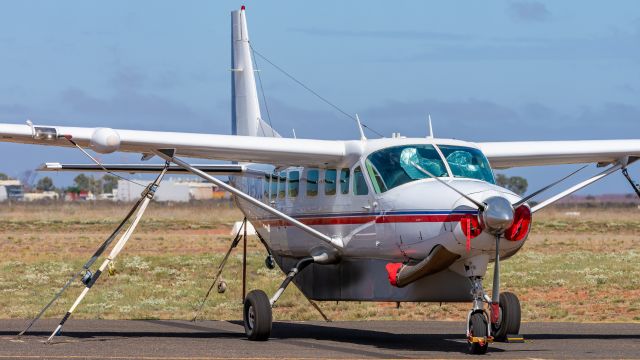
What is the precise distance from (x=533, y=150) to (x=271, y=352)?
6299mm

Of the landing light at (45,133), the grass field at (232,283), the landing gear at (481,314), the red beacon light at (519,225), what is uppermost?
the landing light at (45,133)

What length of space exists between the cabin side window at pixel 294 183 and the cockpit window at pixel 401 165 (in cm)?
258

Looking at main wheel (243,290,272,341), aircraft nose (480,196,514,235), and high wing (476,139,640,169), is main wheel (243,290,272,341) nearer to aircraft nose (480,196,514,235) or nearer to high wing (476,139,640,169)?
aircraft nose (480,196,514,235)

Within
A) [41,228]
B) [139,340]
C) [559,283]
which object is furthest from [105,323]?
[41,228]

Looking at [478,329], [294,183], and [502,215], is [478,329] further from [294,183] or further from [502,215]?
[294,183]

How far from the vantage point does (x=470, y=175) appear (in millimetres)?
16766

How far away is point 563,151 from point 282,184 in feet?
15.3

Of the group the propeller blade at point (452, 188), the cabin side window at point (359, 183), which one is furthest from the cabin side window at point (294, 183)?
the propeller blade at point (452, 188)

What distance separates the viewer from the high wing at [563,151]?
63.1 ft

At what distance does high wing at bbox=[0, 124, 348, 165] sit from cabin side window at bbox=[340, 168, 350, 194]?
185 mm

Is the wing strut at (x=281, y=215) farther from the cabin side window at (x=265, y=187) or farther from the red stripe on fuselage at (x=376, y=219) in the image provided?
the cabin side window at (x=265, y=187)

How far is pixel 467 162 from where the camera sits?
1700cm

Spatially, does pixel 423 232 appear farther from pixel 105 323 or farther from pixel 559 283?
pixel 559 283

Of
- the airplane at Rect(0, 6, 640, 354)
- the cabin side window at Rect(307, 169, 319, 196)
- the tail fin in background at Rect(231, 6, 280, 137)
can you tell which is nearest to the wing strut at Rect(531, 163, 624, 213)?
the airplane at Rect(0, 6, 640, 354)
